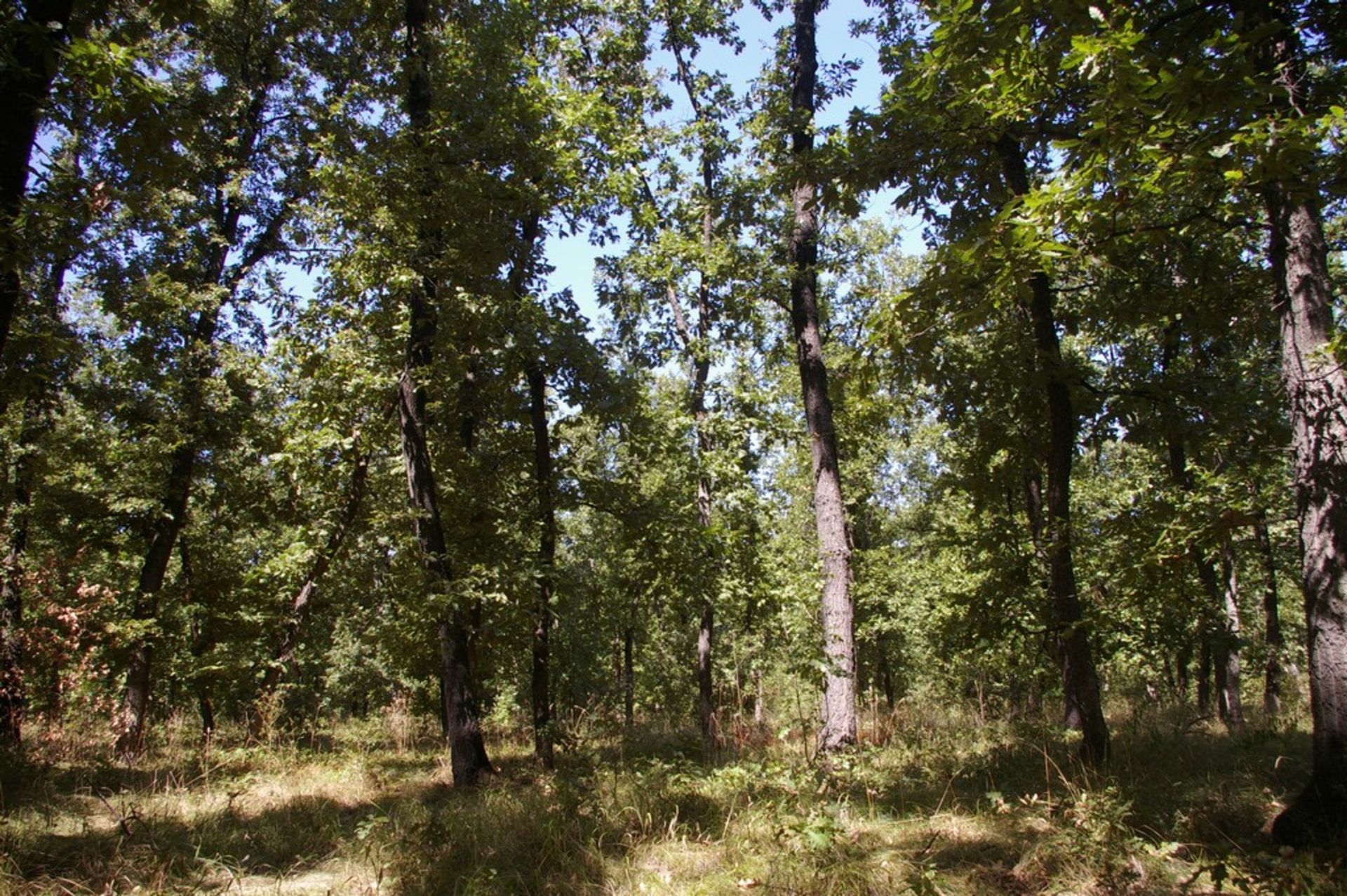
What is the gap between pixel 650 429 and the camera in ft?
36.4

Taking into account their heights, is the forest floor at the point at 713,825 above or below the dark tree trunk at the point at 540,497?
below

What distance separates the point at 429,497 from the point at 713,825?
5.48 meters

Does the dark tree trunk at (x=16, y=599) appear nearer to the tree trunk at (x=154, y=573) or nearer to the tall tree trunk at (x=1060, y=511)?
the tree trunk at (x=154, y=573)

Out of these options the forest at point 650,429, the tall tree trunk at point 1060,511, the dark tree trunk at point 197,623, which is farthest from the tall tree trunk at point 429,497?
the dark tree trunk at point 197,623

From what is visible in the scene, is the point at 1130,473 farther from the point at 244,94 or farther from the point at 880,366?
the point at 244,94

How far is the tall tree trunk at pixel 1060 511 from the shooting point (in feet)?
23.9

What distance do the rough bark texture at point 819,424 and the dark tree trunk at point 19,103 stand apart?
6.03 meters

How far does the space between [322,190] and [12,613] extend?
8753 mm

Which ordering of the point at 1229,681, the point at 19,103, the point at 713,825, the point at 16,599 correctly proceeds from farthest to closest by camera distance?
the point at 1229,681 < the point at 16,599 < the point at 713,825 < the point at 19,103

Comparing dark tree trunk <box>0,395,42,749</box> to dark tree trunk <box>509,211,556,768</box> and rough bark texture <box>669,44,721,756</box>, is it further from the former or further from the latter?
rough bark texture <box>669,44,721,756</box>

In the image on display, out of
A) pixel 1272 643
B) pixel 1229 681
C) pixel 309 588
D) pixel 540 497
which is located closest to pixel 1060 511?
pixel 540 497

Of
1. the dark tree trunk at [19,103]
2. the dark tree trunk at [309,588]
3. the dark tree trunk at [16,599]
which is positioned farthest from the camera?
the dark tree trunk at [309,588]

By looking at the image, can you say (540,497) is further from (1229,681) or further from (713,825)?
(1229,681)

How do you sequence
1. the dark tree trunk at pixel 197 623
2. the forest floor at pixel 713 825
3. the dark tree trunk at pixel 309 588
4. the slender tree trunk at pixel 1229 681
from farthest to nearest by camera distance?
the dark tree trunk at pixel 197 623 → the slender tree trunk at pixel 1229 681 → the dark tree trunk at pixel 309 588 → the forest floor at pixel 713 825
